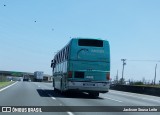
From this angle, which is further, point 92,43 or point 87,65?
point 92,43

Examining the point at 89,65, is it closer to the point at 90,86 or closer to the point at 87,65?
the point at 87,65

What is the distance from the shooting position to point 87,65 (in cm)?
2842

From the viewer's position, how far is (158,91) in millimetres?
42656

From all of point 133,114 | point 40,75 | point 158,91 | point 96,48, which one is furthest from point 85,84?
point 40,75

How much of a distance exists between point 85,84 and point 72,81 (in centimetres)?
91

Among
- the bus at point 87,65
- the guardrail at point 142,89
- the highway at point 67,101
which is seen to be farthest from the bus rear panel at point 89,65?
the guardrail at point 142,89

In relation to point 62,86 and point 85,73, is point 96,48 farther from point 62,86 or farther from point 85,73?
point 62,86

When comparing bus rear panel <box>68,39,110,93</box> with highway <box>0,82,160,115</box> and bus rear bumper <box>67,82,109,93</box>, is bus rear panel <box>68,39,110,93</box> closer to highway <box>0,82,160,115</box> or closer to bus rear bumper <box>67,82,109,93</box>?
bus rear bumper <box>67,82,109,93</box>

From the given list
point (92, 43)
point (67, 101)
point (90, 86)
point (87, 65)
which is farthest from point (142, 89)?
point (67, 101)

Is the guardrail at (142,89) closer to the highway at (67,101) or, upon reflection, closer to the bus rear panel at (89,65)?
the highway at (67,101)

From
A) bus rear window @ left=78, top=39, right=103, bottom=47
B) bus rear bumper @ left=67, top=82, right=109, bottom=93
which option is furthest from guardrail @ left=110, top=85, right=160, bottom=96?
bus rear window @ left=78, top=39, right=103, bottom=47

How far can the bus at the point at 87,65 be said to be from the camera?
92.2 feet

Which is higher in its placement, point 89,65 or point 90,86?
point 89,65

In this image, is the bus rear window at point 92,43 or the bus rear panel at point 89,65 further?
the bus rear window at point 92,43
